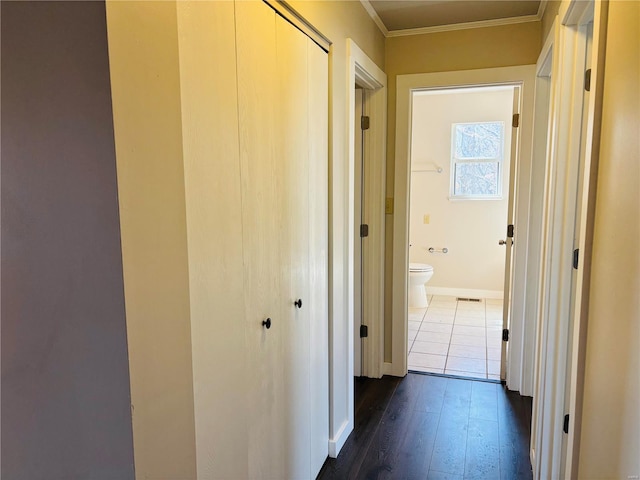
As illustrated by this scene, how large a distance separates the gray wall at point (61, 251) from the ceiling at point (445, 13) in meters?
1.93

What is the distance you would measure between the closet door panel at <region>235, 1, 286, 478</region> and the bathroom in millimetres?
3222

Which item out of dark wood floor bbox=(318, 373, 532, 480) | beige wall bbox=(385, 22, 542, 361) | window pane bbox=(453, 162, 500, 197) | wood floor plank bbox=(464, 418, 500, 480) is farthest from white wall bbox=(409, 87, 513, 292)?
wood floor plank bbox=(464, 418, 500, 480)

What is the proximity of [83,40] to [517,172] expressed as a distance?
253cm

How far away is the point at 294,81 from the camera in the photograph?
1.61m

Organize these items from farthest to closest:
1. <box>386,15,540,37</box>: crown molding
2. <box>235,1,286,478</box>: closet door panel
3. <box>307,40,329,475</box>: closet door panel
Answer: <box>386,15,540,37</box>: crown molding → <box>307,40,329,475</box>: closet door panel → <box>235,1,286,478</box>: closet door panel

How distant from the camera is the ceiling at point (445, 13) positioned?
238 cm

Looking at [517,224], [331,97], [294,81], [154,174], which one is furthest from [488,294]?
[154,174]

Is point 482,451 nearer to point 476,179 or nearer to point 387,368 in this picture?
point 387,368

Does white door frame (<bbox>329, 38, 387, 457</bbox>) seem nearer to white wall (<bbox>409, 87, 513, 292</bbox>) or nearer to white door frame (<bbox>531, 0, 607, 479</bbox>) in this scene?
white door frame (<bbox>531, 0, 607, 479</bbox>)

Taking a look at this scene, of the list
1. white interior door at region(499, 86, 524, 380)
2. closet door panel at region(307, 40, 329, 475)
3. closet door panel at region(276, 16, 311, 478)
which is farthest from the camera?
white interior door at region(499, 86, 524, 380)

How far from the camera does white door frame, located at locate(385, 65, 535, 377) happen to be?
2.62 m

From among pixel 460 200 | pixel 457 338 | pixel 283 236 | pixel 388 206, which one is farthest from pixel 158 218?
pixel 460 200

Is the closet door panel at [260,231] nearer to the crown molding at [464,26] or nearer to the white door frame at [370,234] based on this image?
the white door frame at [370,234]

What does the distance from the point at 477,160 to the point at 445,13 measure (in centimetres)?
274
